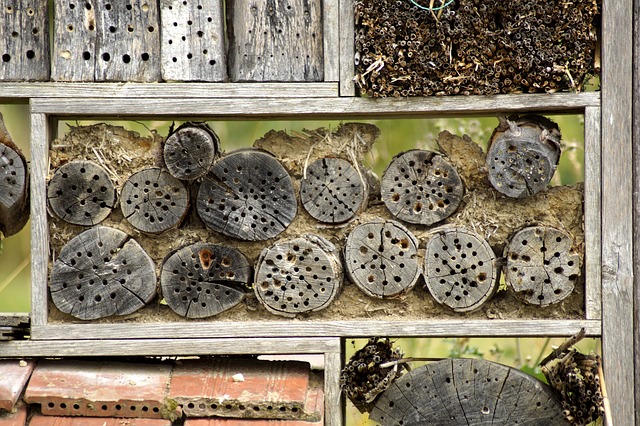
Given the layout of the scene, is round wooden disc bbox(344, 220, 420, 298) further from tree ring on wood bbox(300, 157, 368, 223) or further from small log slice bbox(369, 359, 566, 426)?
small log slice bbox(369, 359, 566, 426)

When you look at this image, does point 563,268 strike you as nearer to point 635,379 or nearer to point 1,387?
point 635,379

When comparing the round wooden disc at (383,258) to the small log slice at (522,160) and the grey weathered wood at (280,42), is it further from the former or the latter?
the grey weathered wood at (280,42)

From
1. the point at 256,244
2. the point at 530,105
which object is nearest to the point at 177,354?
the point at 256,244

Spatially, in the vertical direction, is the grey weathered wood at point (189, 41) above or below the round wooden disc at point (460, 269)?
above

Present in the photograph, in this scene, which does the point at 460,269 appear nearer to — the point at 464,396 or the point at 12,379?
the point at 464,396

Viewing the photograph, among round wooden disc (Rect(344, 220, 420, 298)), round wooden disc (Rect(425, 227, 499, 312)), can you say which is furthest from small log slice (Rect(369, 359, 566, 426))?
round wooden disc (Rect(344, 220, 420, 298))

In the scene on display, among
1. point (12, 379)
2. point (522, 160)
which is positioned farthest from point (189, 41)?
point (12, 379)

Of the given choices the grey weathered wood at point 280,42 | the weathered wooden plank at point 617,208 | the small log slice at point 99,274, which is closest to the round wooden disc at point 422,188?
the grey weathered wood at point 280,42
